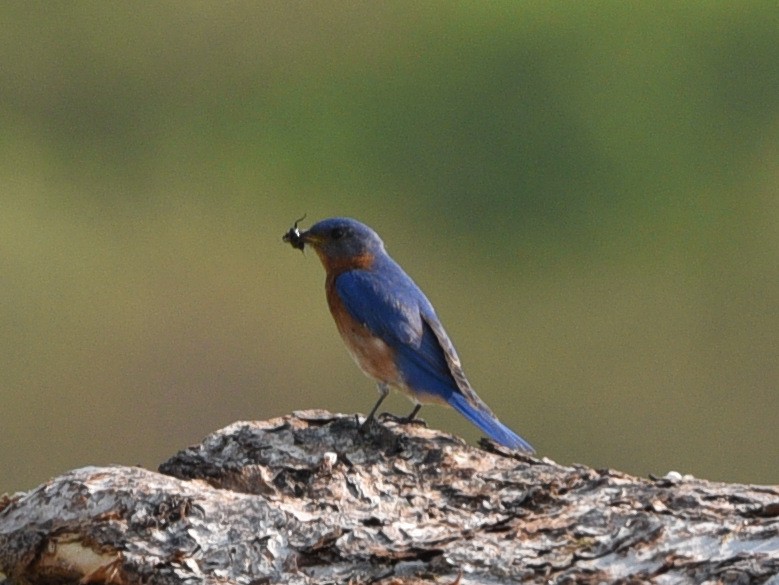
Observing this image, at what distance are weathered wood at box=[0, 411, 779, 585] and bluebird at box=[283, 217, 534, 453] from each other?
124cm

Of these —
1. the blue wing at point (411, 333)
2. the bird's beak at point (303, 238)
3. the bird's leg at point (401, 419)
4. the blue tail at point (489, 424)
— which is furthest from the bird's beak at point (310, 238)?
the bird's leg at point (401, 419)

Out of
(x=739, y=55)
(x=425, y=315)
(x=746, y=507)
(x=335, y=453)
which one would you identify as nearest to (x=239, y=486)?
(x=335, y=453)

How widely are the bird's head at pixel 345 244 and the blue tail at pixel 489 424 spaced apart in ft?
2.68

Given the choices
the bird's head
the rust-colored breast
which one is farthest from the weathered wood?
the bird's head

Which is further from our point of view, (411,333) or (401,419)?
(411,333)

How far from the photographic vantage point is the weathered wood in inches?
175

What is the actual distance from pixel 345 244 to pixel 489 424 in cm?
125

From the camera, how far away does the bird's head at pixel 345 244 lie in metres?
7.17

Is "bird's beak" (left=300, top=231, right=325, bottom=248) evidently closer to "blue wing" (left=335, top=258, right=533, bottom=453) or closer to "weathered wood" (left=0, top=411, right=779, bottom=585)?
"blue wing" (left=335, top=258, right=533, bottom=453)

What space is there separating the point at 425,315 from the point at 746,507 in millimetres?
2381

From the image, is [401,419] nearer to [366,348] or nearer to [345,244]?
[366,348]

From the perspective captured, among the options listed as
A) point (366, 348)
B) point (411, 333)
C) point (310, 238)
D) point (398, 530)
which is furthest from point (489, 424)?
point (398, 530)

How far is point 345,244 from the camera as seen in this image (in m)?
7.19

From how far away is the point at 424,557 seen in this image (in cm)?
456
